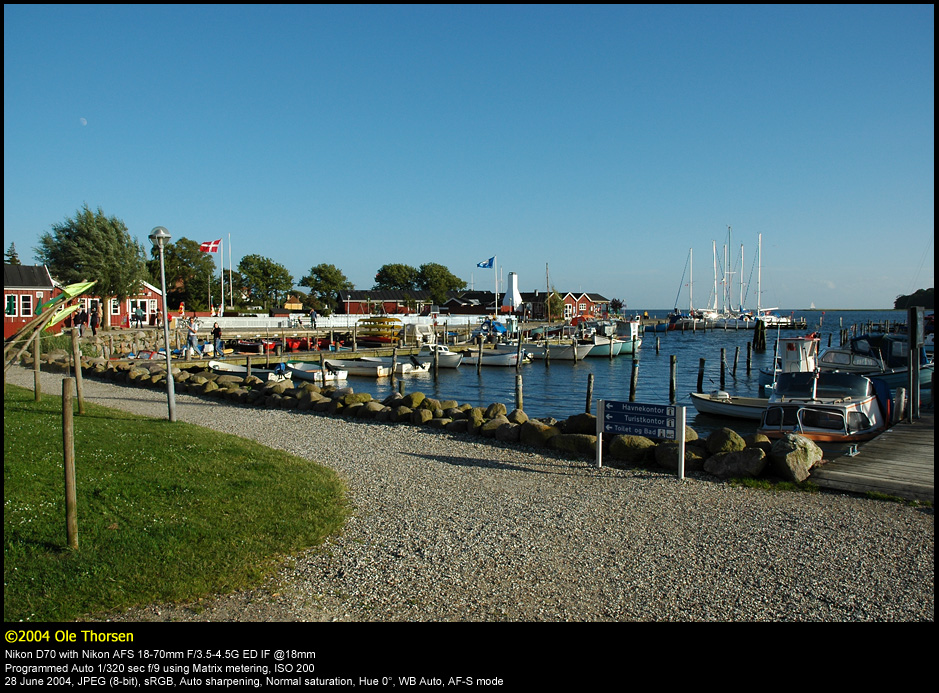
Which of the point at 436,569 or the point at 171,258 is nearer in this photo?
the point at 436,569

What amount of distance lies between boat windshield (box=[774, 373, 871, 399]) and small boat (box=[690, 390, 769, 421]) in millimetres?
6175

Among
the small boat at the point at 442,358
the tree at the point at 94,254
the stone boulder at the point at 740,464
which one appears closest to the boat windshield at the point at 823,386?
the stone boulder at the point at 740,464

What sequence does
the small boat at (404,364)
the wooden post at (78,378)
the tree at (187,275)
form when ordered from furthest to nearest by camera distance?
the tree at (187,275) < the small boat at (404,364) < the wooden post at (78,378)

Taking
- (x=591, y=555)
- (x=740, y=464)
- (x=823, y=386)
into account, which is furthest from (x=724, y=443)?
(x=823, y=386)

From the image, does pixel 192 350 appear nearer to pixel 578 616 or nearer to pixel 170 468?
pixel 170 468

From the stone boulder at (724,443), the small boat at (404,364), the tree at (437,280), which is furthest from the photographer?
the tree at (437,280)

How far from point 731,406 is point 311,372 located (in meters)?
22.6

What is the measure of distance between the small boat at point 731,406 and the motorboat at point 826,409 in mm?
6000

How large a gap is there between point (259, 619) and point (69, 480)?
2756mm

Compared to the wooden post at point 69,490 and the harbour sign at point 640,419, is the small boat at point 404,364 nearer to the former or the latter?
the harbour sign at point 640,419

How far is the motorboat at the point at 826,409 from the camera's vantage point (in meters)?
17.3

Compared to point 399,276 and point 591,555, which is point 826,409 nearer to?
point 591,555
